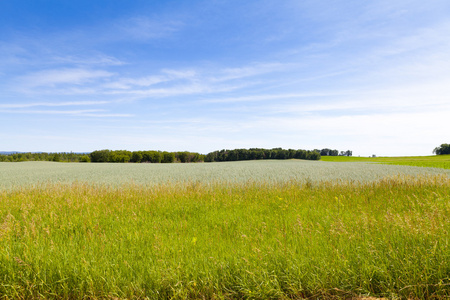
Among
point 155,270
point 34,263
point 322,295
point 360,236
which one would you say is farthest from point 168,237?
point 360,236

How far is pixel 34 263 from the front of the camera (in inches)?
147

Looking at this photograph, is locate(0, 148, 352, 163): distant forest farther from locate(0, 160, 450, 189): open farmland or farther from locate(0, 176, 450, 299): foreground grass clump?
locate(0, 176, 450, 299): foreground grass clump

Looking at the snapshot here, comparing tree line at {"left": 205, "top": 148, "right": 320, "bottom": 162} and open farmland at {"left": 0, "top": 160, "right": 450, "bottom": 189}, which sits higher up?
tree line at {"left": 205, "top": 148, "right": 320, "bottom": 162}

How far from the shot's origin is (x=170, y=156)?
5422cm

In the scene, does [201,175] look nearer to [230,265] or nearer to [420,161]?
[230,265]

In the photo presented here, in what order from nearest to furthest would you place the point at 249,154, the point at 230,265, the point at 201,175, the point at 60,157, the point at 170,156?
the point at 230,265 < the point at 201,175 < the point at 170,156 < the point at 60,157 < the point at 249,154

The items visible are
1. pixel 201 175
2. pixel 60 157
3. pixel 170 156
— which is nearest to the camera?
pixel 201 175

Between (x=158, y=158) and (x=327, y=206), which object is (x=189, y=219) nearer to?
(x=327, y=206)

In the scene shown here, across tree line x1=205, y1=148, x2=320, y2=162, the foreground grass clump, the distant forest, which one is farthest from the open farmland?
tree line x1=205, y1=148, x2=320, y2=162

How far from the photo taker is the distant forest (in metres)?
52.7

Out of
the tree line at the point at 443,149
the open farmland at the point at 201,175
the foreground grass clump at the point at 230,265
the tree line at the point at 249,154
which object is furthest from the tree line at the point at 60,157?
the tree line at the point at 443,149

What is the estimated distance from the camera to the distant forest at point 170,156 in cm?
5266

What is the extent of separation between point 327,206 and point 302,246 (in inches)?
128

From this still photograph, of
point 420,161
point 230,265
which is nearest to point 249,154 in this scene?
point 420,161
